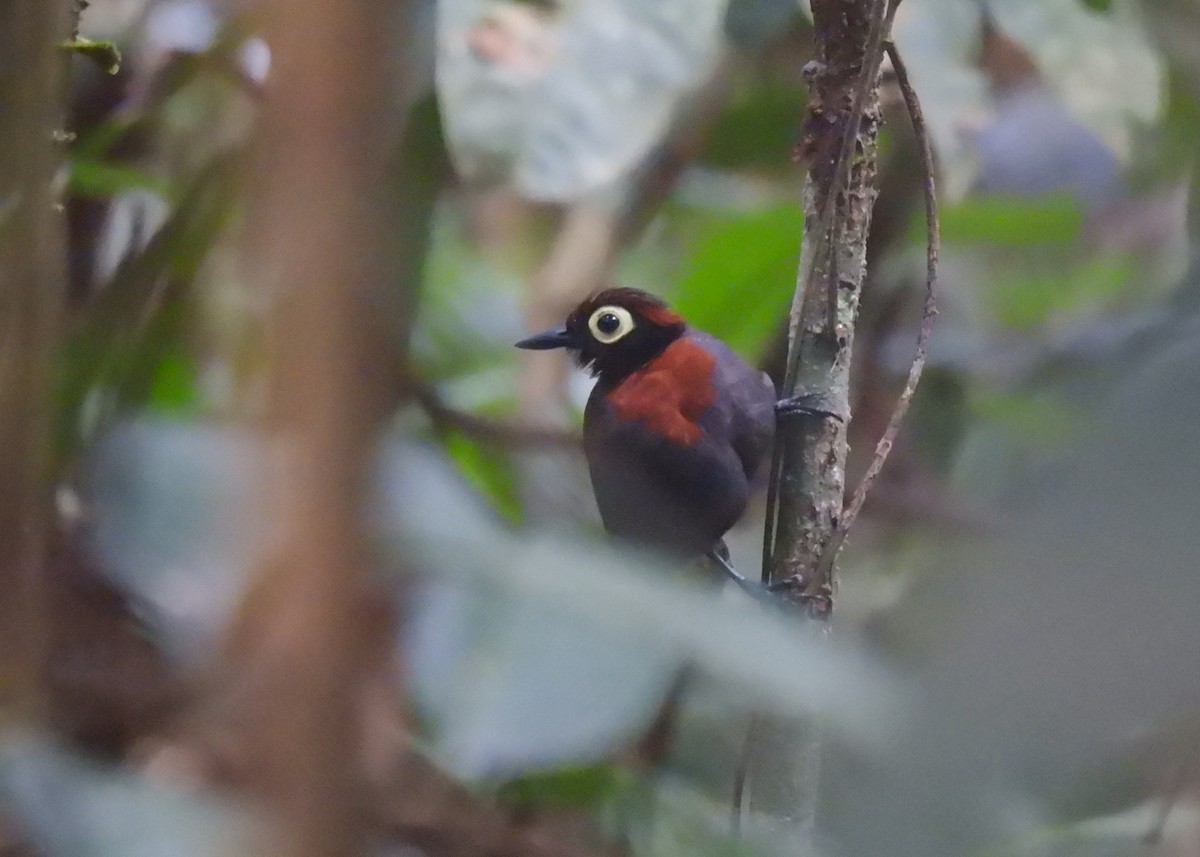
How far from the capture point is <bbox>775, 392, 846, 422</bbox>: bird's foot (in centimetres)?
118

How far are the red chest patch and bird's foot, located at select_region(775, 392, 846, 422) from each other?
0.22 metres

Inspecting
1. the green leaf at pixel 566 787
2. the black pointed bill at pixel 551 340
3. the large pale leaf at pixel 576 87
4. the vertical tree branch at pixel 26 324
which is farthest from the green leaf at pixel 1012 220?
the vertical tree branch at pixel 26 324

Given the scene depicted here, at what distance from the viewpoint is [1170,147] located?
45.0 inches

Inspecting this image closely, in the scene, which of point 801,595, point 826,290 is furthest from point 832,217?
point 801,595

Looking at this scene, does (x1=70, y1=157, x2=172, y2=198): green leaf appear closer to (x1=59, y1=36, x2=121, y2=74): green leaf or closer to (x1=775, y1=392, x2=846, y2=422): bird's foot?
(x1=59, y1=36, x2=121, y2=74): green leaf

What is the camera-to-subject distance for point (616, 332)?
1603mm

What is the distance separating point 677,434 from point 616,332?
0.77ft

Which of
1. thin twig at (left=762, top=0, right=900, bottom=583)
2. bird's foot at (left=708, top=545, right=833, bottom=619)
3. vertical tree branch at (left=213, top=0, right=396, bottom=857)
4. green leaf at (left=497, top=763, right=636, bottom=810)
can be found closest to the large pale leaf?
thin twig at (left=762, top=0, right=900, bottom=583)

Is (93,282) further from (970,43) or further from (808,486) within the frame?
(970,43)

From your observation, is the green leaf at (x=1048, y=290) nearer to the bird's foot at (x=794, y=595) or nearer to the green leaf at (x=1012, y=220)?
the green leaf at (x=1012, y=220)

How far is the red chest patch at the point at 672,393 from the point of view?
1.42 metres

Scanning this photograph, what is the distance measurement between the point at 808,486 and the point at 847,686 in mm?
724

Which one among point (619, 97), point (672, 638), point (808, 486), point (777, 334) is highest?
point (672, 638)

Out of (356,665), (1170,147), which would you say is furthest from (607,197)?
(356,665)
